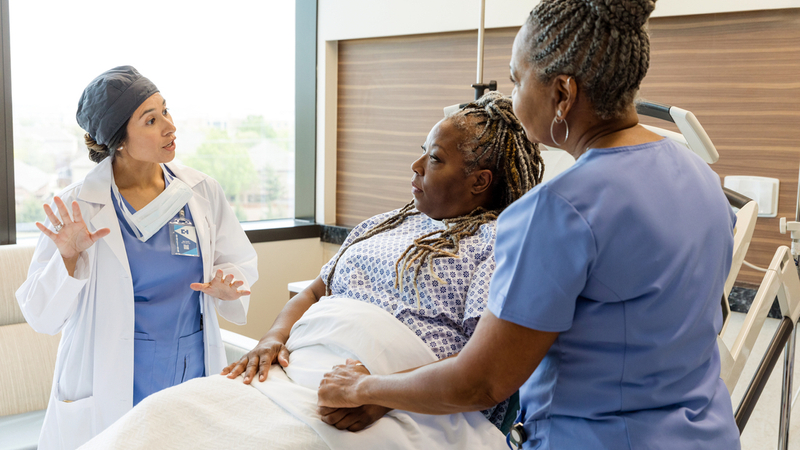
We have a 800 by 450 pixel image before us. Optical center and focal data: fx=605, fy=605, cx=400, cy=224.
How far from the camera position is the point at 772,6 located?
2084 millimetres

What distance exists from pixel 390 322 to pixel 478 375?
452mm

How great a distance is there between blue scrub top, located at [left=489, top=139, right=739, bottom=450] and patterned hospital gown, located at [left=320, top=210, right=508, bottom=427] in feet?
1.37

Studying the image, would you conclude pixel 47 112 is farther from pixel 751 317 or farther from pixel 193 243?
pixel 751 317

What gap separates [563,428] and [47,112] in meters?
2.65

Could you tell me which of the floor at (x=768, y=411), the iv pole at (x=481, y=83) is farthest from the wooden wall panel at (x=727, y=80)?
the iv pole at (x=481, y=83)

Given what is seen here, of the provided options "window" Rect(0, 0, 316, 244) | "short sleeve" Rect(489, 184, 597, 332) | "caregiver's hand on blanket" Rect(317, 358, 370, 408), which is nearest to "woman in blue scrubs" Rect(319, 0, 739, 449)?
"short sleeve" Rect(489, 184, 597, 332)

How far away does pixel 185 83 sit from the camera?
3.20m

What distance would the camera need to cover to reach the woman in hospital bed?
1.13 m

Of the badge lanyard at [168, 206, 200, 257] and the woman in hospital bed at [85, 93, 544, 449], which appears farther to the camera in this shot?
the badge lanyard at [168, 206, 200, 257]

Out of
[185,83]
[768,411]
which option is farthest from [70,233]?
[768,411]

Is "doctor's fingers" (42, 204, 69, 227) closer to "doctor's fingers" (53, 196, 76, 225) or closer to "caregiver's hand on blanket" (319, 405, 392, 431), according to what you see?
"doctor's fingers" (53, 196, 76, 225)

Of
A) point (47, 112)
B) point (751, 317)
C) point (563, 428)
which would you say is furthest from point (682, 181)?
point (47, 112)

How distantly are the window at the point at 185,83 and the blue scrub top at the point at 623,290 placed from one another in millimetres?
2480

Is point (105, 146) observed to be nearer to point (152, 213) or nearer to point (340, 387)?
point (152, 213)
